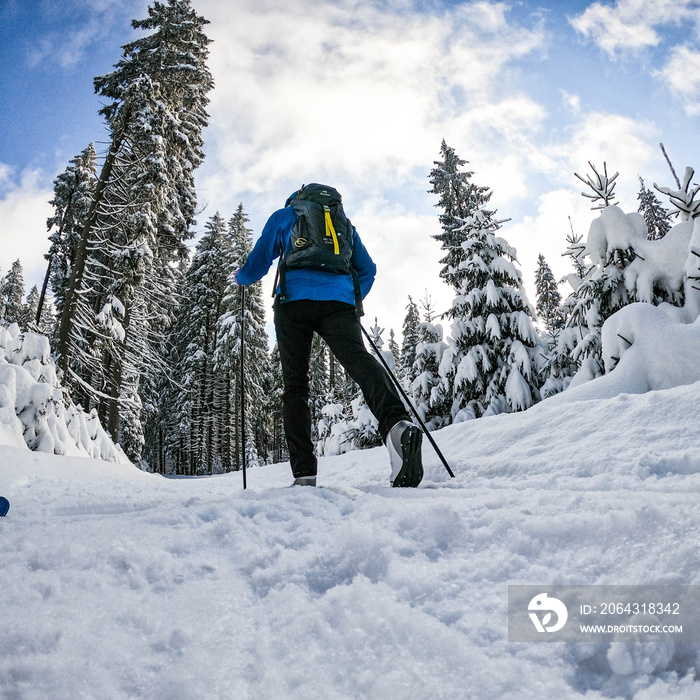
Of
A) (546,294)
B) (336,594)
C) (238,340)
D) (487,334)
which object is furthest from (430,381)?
(546,294)

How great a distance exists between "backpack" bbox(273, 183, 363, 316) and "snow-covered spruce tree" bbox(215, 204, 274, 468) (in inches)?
785

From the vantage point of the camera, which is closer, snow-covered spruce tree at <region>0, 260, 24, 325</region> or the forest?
the forest

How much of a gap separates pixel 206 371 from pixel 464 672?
95.3 feet

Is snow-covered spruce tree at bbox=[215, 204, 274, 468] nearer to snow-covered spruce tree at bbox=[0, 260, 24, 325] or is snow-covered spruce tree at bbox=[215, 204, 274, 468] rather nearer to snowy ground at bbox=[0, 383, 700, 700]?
snowy ground at bbox=[0, 383, 700, 700]

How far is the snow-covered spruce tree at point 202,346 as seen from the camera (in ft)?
91.4

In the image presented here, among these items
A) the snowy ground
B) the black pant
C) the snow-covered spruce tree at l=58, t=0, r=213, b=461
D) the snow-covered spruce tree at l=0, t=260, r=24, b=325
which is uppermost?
the snow-covered spruce tree at l=0, t=260, r=24, b=325

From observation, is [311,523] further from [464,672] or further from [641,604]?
[641,604]

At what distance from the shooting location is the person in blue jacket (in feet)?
9.38

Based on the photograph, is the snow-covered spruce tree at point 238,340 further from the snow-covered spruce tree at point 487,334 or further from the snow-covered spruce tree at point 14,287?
the snow-covered spruce tree at point 14,287

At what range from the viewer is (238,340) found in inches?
980

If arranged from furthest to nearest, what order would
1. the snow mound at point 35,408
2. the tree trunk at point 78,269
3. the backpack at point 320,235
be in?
the tree trunk at point 78,269 < the snow mound at point 35,408 < the backpack at point 320,235

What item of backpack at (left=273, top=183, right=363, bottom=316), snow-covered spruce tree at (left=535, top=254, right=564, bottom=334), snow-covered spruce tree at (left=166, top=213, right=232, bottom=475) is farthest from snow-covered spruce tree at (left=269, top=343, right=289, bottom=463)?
backpack at (left=273, top=183, right=363, bottom=316)

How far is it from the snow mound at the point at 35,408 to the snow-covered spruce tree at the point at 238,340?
1505 centimetres

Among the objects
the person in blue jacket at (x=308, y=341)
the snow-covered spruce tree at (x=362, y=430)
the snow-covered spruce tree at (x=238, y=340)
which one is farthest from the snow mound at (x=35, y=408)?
the snow-covered spruce tree at (x=238, y=340)
